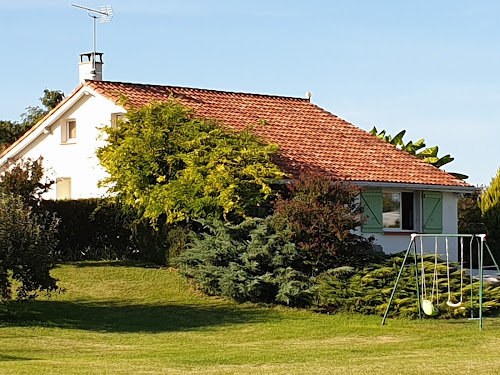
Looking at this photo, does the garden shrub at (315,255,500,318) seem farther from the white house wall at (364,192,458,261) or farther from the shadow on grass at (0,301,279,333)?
the white house wall at (364,192,458,261)

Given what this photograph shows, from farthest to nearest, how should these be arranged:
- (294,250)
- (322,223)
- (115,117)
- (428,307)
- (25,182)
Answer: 1. (115,117)
2. (25,182)
3. (294,250)
4. (322,223)
5. (428,307)

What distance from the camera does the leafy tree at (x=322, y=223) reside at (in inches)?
892

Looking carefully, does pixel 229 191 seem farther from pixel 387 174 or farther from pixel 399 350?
pixel 399 350

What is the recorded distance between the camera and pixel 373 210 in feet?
97.5

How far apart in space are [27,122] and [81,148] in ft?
81.4

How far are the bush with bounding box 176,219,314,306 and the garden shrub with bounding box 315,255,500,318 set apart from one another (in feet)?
1.77

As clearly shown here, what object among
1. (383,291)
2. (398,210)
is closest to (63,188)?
(398,210)

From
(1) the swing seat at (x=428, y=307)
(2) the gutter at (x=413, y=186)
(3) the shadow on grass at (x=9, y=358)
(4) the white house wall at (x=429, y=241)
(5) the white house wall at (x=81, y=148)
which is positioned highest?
(5) the white house wall at (x=81, y=148)

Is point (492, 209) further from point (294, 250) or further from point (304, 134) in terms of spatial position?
point (294, 250)

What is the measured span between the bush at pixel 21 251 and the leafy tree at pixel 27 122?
31024 mm

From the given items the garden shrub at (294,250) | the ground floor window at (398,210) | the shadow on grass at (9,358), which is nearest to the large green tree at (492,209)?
the ground floor window at (398,210)

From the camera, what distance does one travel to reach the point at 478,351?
54.2ft

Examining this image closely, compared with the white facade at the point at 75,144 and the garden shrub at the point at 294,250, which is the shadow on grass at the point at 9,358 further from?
the white facade at the point at 75,144

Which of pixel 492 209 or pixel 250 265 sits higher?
pixel 492 209
